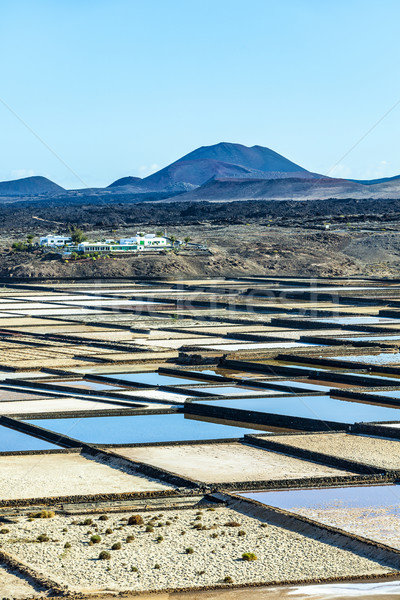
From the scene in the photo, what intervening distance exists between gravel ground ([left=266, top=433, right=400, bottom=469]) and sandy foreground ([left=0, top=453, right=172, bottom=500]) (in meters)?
4.38

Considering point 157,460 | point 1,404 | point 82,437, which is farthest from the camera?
point 1,404

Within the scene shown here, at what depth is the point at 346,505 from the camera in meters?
18.4

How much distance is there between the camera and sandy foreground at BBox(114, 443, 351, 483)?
20359 millimetres

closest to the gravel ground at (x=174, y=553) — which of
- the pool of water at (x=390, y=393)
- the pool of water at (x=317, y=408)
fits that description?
the pool of water at (x=317, y=408)

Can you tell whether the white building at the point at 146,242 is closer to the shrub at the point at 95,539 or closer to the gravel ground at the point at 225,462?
the gravel ground at the point at 225,462

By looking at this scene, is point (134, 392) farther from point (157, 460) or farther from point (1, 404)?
point (157, 460)

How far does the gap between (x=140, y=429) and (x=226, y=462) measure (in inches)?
164

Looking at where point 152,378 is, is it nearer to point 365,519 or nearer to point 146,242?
point 365,519

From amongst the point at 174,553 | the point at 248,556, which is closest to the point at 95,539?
the point at 174,553

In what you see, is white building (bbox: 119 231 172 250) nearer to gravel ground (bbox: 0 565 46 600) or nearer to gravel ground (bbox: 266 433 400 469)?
gravel ground (bbox: 266 433 400 469)

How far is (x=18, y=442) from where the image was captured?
23.6 meters

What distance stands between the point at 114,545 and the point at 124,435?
8.55 m

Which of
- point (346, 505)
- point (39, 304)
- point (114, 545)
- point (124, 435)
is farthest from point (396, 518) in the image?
point (39, 304)

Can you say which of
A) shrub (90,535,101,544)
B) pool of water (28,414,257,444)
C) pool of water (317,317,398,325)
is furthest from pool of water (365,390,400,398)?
pool of water (317,317,398,325)
